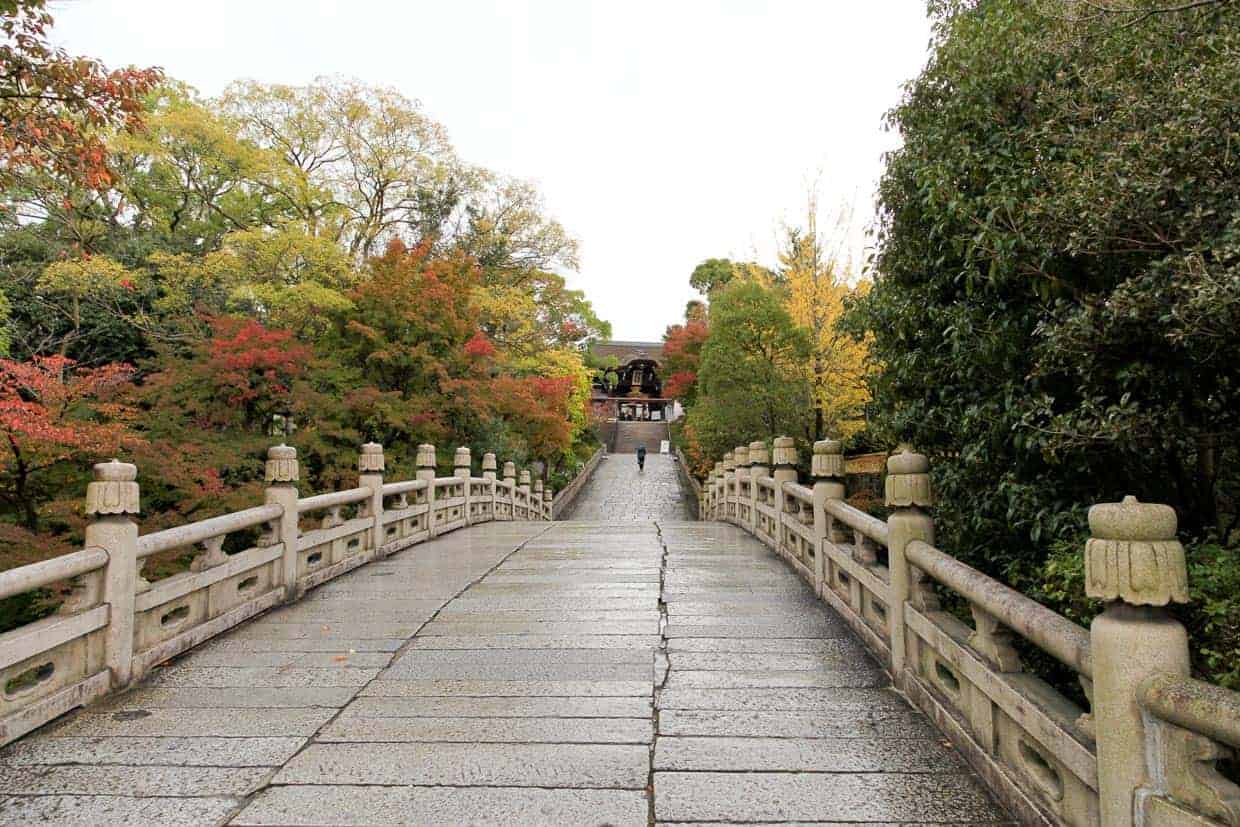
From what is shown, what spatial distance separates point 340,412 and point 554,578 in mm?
7080

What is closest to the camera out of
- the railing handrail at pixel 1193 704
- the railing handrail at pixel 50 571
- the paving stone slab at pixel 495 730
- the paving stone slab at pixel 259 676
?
the railing handrail at pixel 1193 704

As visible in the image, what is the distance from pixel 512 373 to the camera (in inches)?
820

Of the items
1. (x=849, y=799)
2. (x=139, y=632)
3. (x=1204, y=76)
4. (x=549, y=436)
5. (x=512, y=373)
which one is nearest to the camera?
(x=849, y=799)

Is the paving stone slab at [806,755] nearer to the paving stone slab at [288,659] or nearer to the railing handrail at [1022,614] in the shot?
the railing handrail at [1022,614]

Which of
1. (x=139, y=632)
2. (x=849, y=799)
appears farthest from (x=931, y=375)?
(x=139, y=632)

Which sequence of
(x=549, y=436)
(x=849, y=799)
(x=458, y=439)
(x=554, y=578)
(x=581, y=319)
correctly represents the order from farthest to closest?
(x=581, y=319)
(x=549, y=436)
(x=458, y=439)
(x=554, y=578)
(x=849, y=799)

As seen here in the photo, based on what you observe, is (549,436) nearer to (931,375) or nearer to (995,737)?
(931,375)

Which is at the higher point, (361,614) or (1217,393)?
(1217,393)

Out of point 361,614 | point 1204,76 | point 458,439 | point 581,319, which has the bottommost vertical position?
point 361,614

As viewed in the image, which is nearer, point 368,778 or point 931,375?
point 368,778

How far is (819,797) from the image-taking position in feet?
8.57

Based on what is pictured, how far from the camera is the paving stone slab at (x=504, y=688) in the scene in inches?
143

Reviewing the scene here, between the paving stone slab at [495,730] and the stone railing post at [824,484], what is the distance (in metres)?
2.59

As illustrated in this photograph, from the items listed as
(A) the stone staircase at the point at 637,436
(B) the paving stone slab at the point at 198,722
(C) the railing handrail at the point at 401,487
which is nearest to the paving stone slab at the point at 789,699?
(B) the paving stone slab at the point at 198,722
